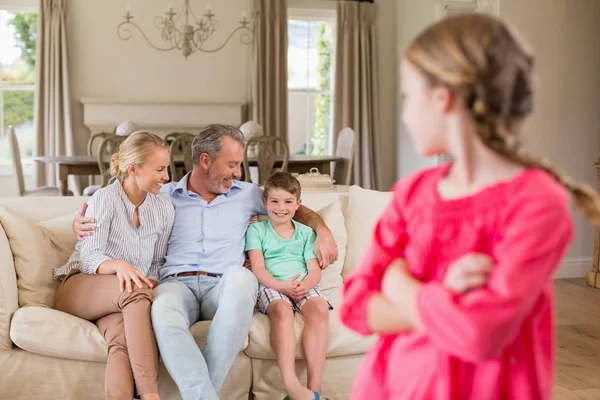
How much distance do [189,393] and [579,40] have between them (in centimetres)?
425

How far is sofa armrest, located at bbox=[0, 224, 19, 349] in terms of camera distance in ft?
7.54

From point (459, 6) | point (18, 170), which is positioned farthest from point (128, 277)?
point (459, 6)

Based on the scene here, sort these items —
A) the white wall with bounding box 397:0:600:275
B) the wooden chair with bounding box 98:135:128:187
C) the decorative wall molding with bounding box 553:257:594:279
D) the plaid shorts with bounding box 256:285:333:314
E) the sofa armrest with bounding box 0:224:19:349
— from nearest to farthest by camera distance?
the sofa armrest with bounding box 0:224:19:349, the plaid shorts with bounding box 256:285:333:314, the wooden chair with bounding box 98:135:128:187, the white wall with bounding box 397:0:600:275, the decorative wall molding with bounding box 553:257:594:279

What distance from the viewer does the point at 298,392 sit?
219 cm

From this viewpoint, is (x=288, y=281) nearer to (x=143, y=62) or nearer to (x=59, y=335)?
(x=59, y=335)

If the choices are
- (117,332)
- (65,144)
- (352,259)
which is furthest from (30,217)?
(65,144)

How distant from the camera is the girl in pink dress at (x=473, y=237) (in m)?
0.72

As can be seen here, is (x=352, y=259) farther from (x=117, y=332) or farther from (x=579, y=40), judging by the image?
(x=579, y=40)

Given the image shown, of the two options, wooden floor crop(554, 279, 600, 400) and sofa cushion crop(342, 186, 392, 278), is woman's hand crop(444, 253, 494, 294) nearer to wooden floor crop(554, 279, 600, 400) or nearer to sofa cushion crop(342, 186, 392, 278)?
sofa cushion crop(342, 186, 392, 278)

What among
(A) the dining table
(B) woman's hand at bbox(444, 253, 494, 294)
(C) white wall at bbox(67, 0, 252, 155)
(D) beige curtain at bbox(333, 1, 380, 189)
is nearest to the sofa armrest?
(B) woman's hand at bbox(444, 253, 494, 294)

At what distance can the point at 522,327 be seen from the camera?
0.79 metres

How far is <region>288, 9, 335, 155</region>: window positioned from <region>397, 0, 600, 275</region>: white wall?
246 centimetres

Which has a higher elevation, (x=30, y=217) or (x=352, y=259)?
(x=30, y=217)

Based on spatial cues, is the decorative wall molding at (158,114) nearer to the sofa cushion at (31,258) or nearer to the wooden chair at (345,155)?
the wooden chair at (345,155)
